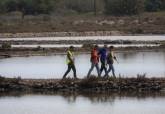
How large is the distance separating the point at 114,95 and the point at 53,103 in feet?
10.4

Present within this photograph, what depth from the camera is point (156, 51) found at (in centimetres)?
6069

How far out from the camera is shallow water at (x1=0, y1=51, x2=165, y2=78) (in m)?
41.3

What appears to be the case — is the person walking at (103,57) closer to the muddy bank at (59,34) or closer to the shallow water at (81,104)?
the shallow water at (81,104)

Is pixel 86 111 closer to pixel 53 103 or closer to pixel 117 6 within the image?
pixel 53 103

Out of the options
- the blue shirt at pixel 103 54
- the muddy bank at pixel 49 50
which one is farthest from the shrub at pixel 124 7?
the blue shirt at pixel 103 54

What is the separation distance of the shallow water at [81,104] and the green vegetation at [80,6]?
89.1m

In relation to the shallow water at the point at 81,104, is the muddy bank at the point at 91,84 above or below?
above

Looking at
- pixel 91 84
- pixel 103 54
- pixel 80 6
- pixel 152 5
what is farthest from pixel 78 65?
pixel 80 6

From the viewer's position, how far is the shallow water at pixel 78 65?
136 feet

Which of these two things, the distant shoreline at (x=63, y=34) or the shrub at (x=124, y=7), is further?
the shrub at (x=124, y=7)

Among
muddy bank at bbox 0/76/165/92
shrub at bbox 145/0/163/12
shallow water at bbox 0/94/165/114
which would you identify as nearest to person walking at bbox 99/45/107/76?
muddy bank at bbox 0/76/165/92

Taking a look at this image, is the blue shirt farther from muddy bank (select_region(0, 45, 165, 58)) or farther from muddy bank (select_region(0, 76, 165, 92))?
muddy bank (select_region(0, 45, 165, 58))

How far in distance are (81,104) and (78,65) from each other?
1711 centimetres

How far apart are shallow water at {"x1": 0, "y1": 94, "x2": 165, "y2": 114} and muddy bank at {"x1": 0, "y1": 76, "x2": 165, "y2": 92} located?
142cm
